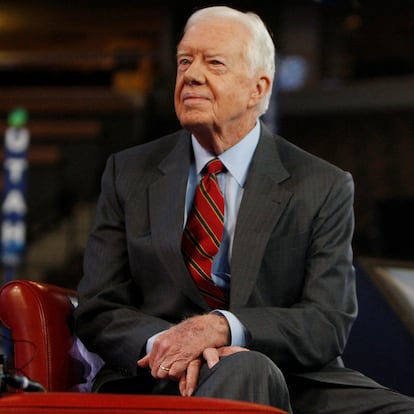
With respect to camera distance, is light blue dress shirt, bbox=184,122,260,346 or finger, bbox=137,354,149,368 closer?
finger, bbox=137,354,149,368

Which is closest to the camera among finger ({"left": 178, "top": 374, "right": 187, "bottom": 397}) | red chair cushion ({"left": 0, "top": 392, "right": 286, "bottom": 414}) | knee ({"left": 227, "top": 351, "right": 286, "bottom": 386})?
red chair cushion ({"left": 0, "top": 392, "right": 286, "bottom": 414})

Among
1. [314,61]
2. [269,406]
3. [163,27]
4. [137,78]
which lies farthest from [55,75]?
[269,406]

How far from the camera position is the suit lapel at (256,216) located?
1900 millimetres

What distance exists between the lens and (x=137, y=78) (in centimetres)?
1020

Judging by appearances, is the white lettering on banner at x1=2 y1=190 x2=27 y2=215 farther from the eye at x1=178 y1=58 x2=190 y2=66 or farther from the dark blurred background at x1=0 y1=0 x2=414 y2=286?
the eye at x1=178 y1=58 x2=190 y2=66

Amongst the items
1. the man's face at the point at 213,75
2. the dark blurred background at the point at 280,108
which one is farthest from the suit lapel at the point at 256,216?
the dark blurred background at the point at 280,108

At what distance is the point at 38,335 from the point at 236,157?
21.5 inches

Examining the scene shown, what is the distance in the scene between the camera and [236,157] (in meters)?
2.03

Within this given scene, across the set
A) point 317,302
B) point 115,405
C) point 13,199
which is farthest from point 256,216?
point 13,199

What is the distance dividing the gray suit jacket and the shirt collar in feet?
0.07

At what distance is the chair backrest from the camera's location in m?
1.86

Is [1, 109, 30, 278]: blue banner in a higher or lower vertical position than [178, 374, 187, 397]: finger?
lower

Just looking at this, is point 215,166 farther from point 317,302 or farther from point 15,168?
point 15,168

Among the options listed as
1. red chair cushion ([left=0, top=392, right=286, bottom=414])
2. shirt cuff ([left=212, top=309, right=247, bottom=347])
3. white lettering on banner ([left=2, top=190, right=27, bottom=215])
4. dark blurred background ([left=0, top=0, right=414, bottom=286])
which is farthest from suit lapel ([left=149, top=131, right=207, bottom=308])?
dark blurred background ([left=0, top=0, right=414, bottom=286])
